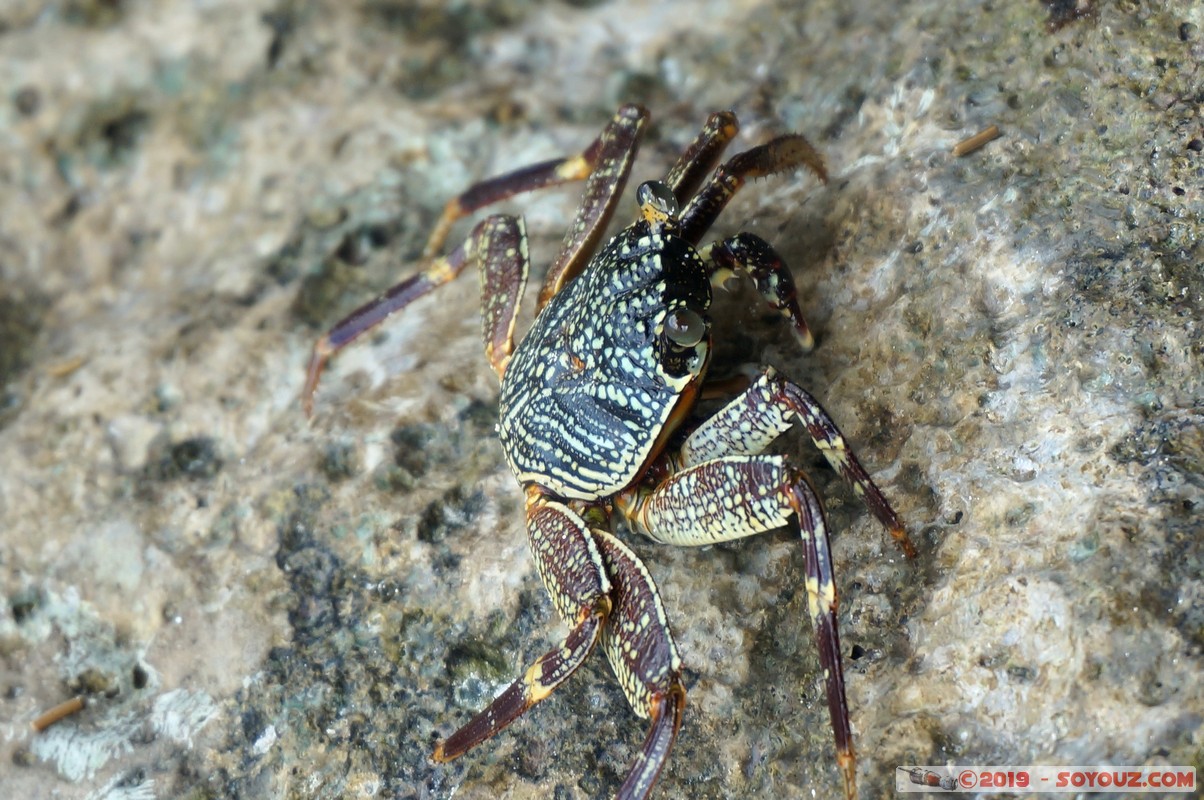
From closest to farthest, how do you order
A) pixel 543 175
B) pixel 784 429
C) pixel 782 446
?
pixel 784 429
pixel 782 446
pixel 543 175

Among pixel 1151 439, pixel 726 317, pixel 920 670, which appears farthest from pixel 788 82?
pixel 920 670

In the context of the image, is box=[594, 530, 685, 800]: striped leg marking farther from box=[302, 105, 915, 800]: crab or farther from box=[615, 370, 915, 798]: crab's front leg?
box=[615, 370, 915, 798]: crab's front leg

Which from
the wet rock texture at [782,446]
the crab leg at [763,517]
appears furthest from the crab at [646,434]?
the wet rock texture at [782,446]

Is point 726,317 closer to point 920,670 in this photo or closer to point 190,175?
point 920,670

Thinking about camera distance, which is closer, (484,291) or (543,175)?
(484,291)

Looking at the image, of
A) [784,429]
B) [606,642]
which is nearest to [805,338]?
[784,429]

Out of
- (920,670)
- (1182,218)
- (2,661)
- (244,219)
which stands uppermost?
(1182,218)

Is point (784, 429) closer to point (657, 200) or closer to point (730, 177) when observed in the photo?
point (657, 200)
